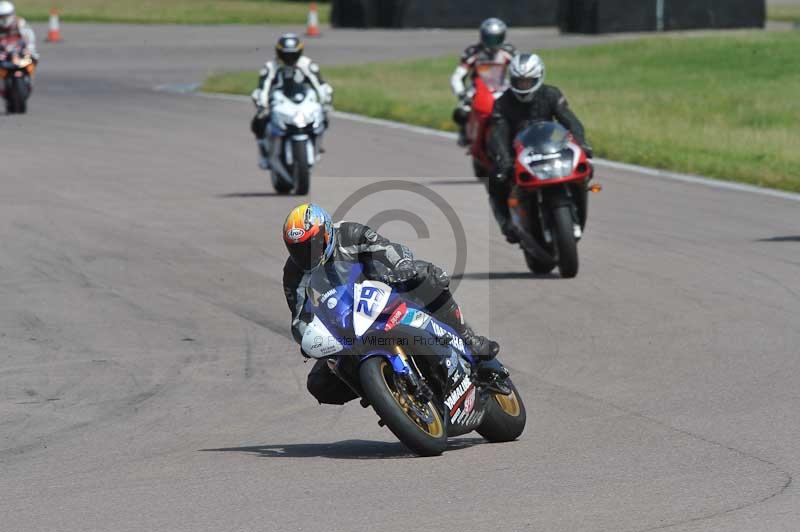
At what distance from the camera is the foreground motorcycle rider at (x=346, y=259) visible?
7336mm

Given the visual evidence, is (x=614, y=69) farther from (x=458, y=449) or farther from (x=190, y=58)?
(x=458, y=449)

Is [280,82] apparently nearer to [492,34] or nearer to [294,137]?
[294,137]

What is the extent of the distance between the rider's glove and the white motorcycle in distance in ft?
35.0

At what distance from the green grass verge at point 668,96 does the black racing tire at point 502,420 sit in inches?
429

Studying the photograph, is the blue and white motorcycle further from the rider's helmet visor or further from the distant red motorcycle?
the distant red motorcycle

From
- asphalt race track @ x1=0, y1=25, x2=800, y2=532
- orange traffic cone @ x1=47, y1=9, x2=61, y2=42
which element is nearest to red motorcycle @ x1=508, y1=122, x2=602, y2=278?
asphalt race track @ x1=0, y1=25, x2=800, y2=532

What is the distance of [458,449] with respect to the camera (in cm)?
789

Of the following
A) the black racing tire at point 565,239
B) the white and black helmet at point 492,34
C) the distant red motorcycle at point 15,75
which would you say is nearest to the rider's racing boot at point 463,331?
the black racing tire at point 565,239

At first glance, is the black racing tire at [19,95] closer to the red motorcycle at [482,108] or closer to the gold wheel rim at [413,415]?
the red motorcycle at [482,108]

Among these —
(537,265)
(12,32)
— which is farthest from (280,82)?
(12,32)

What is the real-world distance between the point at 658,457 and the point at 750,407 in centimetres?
129

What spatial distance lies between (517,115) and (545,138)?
0.66 metres

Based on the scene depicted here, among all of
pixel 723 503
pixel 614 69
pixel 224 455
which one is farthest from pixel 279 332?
pixel 614 69

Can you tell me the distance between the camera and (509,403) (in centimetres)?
806
